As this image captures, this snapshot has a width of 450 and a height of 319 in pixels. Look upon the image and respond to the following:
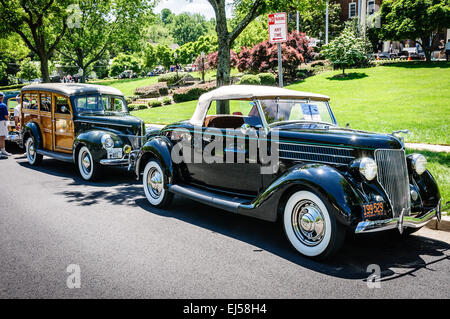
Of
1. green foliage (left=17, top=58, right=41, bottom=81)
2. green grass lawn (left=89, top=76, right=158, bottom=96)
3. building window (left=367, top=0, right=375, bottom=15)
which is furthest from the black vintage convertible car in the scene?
green foliage (left=17, top=58, right=41, bottom=81)

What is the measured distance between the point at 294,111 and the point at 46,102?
24.3 feet

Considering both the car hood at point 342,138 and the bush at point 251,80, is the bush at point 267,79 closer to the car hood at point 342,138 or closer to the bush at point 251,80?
the bush at point 251,80

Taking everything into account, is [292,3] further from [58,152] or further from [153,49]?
[153,49]

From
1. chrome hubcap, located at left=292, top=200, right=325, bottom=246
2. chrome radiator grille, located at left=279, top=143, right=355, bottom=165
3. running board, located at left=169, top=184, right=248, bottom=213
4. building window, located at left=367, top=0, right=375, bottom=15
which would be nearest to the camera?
chrome hubcap, located at left=292, top=200, right=325, bottom=246

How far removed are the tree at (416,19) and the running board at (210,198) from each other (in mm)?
26984

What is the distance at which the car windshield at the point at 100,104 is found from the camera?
9.30 m

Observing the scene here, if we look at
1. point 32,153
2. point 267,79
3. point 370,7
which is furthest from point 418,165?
point 370,7

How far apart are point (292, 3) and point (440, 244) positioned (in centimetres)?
904

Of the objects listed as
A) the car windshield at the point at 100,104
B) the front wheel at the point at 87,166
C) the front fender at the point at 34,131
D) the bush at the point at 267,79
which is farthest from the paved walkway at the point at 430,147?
the bush at the point at 267,79

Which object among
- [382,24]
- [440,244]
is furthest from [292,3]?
[382,24]

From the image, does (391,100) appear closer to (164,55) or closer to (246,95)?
(246,95)

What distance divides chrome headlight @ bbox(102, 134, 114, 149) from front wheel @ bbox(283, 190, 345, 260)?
16.8ft

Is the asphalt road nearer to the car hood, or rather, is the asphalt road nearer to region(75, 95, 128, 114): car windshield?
the car hood

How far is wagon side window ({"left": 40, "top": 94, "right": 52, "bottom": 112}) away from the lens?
982cm
